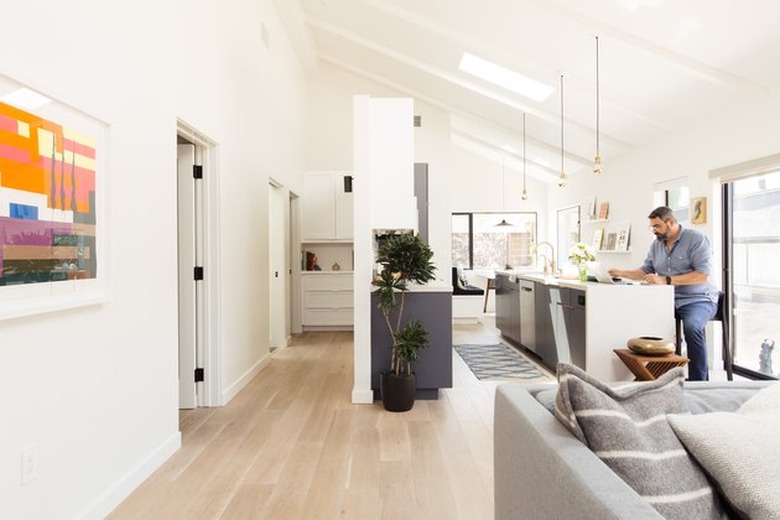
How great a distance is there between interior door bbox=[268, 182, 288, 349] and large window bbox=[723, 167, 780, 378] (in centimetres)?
471

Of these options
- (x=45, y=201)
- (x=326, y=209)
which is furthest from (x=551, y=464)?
(x=326, y=209)

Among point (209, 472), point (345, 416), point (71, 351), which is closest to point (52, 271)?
point (71, 351)

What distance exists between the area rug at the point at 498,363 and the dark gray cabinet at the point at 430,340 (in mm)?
830

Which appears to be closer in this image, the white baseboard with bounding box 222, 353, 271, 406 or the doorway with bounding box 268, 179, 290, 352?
the white baseboard with bounding box 222, 353, 271, 406

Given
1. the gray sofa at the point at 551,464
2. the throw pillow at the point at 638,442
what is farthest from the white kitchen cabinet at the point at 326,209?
the throw pillow at the point at 638,442

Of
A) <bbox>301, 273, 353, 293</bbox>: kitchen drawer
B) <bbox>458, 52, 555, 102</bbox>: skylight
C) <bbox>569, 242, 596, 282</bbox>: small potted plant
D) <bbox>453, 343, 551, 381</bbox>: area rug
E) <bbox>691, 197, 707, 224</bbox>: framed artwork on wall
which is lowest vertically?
<bbox>453, 343, 551, 381</bbox>: area rug

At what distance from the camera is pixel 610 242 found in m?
6.40

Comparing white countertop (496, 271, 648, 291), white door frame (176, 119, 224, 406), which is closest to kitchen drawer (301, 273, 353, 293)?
white countertop (496, 271, 648, 291)

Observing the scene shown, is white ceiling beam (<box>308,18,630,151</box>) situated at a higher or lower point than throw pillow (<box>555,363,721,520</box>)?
higher

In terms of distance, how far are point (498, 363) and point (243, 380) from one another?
2556 millimetres

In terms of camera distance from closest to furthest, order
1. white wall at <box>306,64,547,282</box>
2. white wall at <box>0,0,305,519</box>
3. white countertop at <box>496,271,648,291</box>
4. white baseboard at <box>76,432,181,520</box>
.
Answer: white wall at <box>0,0,305,519</box>, white baseboard at <box>76,432,181,520</box>, white countertop at <box>496,271,648,291</box>, white wall at <box>306,64,547,282</box>

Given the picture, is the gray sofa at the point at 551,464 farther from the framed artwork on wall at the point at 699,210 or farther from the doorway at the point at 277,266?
the doorway at the point at 277,266

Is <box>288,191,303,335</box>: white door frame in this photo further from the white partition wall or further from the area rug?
the white partition wall

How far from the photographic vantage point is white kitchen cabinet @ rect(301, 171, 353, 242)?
6.94 metres
